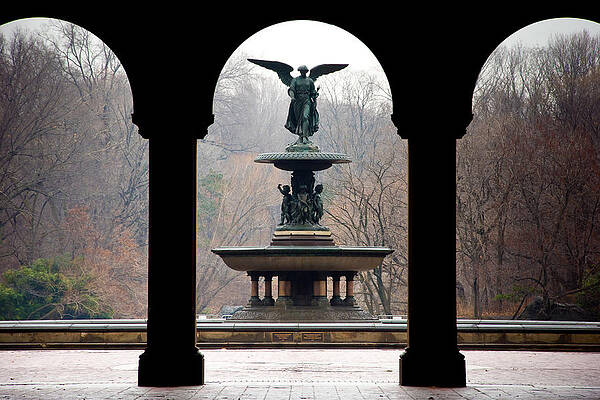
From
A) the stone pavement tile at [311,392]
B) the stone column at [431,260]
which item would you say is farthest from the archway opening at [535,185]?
the stone pavement tile at [311,392]

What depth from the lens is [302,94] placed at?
2319 cm

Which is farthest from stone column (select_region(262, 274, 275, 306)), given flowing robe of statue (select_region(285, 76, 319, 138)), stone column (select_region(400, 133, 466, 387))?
stone column (select_region(400, 133, 466, 387))

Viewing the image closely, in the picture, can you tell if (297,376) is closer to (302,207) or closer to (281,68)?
(302,207)

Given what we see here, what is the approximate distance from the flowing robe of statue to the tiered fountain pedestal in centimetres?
65

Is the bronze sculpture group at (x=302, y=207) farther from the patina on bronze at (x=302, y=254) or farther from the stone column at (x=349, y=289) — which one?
the stone column at (x=349, y=289)

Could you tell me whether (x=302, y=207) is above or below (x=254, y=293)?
above

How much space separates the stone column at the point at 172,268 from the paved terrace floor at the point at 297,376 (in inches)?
15.1

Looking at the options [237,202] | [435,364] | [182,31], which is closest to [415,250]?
[435,364]

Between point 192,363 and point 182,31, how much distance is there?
371 centimetres

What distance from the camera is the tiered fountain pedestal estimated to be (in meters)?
21.2

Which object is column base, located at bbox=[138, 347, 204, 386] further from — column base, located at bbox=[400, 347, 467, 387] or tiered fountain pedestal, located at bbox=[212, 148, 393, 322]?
tiered fountain pedestal, located at bbox=[212, 148, 393, 322]

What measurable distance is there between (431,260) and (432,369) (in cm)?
120

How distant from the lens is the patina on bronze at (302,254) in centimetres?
2120

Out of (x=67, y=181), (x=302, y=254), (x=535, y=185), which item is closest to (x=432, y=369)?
(x=302, y=254)
